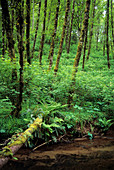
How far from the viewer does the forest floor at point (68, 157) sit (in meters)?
3.02

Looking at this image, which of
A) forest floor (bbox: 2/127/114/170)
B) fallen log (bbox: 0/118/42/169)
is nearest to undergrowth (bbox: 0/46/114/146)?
fallen log (bbox: 0/118/42/169)

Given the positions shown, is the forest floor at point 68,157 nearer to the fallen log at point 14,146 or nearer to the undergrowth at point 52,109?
the fallen log at point 14,146

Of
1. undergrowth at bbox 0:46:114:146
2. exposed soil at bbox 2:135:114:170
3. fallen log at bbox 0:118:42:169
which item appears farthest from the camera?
undergrowth at bbox 0:46:114:146

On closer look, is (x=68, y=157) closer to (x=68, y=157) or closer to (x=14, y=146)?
(x=68, y=157)

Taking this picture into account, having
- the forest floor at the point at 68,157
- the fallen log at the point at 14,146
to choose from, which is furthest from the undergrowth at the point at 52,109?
the forest floor at the point at 68,157

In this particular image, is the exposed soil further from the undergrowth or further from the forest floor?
the undergrowth

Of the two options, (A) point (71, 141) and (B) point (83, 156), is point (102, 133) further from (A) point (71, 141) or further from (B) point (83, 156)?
(B) point (83, 156)

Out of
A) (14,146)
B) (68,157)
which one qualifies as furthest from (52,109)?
(14,146)

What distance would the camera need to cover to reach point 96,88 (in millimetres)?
7137

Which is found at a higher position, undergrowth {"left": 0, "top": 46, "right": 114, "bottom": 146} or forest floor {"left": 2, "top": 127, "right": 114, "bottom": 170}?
undergrowth {"left": 0, "top": 46, "right": 114, "bottom": 146}

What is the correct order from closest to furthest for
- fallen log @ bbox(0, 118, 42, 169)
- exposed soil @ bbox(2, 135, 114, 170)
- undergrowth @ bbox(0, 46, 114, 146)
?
1. fallen log @ bbox(0, 118, 42, 169)
2. exposed soil @ bbox(2, 135, 114, 170)
3. undergrowth @ bbox(0, 46, 114, 146)

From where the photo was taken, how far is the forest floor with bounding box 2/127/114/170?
3023mm

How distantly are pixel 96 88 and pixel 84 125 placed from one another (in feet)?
9.22

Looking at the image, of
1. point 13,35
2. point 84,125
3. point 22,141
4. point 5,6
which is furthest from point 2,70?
point 84,125
